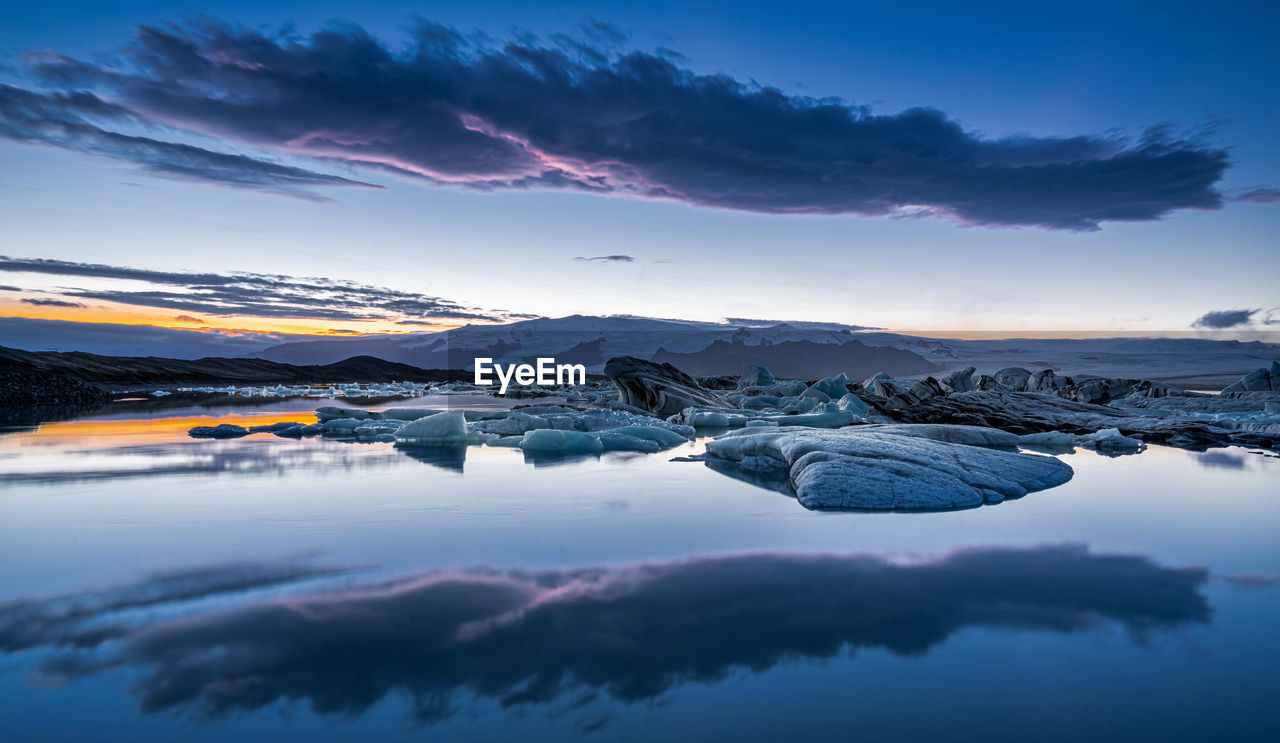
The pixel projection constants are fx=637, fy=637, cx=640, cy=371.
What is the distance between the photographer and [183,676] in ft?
8.38

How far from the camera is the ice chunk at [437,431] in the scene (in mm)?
11688

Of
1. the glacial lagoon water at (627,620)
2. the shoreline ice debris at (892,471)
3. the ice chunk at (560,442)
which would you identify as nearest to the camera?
the glacial lagoon water at (627,620)

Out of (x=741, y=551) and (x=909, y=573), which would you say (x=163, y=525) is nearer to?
(x=741, y=551)

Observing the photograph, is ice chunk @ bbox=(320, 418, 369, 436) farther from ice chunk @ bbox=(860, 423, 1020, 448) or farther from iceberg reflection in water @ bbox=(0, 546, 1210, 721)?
ice chunk @ bbox=(860, 423, 1020, 448)

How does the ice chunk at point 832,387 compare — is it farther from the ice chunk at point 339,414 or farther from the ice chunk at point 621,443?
the ice chunk at point 339,414

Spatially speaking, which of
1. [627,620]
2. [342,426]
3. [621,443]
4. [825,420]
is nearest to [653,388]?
[825,420]

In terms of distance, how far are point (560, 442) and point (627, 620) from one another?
7734 mm

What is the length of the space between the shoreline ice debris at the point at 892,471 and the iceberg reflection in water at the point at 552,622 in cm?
163

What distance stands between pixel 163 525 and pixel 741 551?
15.0ft

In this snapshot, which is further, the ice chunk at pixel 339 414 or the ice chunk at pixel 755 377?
the ice chunk at pixel 755 377

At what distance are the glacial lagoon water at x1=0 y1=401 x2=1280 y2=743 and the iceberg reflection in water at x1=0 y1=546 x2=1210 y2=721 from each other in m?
0.02

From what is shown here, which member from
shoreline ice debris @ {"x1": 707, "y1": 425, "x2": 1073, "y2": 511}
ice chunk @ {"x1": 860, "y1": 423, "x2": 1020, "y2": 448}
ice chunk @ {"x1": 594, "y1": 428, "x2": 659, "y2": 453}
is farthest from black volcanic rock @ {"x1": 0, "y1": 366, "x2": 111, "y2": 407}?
ice chunk @ {"x1": 860, "y1": 423, "x2": 1020, "y2": 448}

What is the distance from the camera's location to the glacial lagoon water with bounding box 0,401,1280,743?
91.4 inches

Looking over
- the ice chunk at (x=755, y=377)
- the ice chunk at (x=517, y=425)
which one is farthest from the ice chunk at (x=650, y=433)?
the ice chunk at (x=755, y=377)
